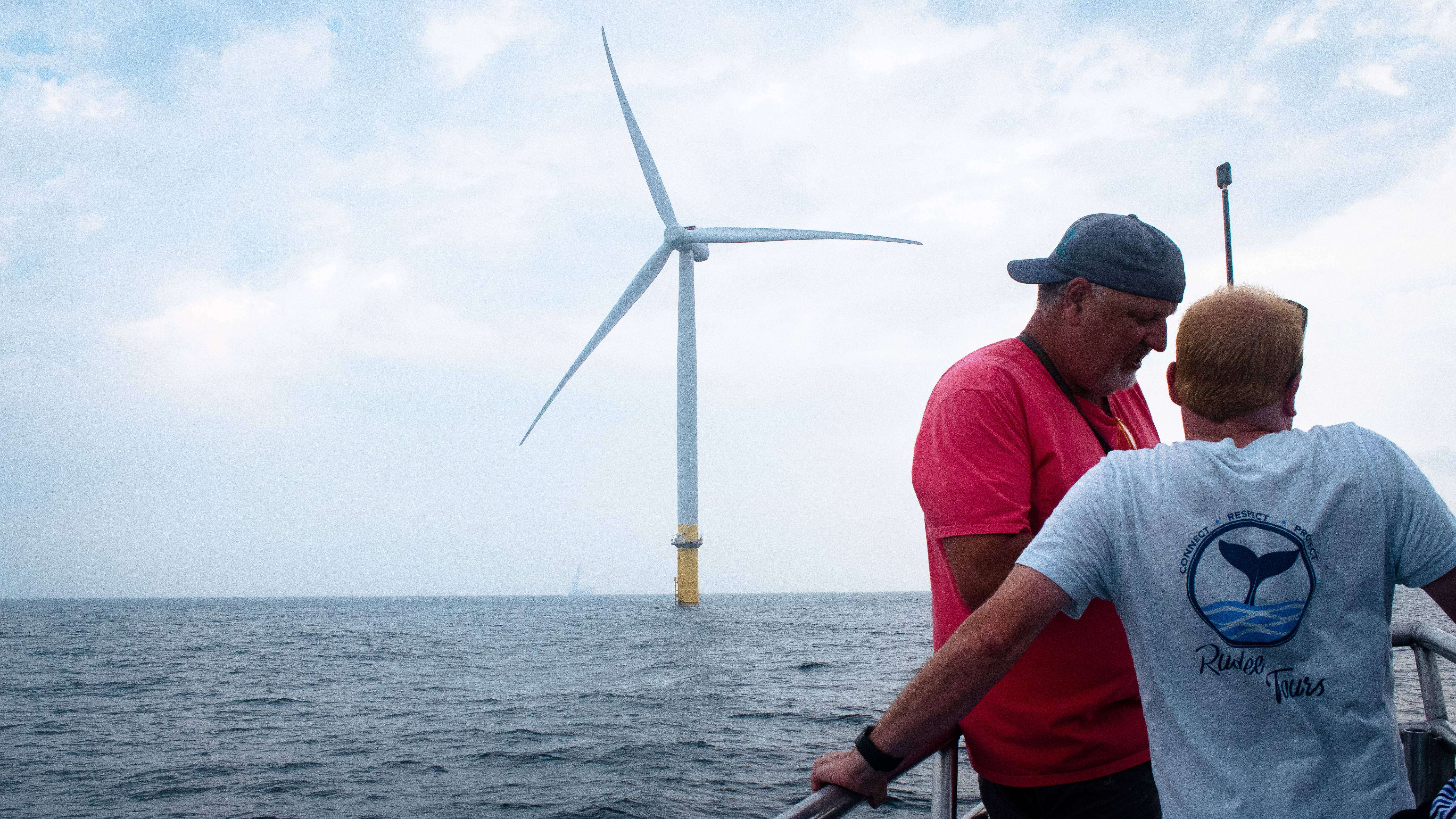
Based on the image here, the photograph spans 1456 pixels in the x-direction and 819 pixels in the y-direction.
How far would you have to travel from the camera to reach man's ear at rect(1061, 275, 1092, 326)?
192cm

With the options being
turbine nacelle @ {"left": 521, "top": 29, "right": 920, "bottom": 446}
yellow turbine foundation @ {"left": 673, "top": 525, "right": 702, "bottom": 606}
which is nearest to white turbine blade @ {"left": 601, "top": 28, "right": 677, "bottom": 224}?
turbine nacelle @ {"left": 521, "top": 29, "right": 920, "bottom": 446}

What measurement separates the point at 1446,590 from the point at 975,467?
723 mm

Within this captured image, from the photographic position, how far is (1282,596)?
1.17 m

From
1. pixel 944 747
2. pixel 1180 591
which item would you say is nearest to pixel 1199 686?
pixel 1180 591

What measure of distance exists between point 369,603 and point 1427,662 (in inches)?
6904

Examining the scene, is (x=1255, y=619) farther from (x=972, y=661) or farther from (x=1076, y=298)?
(x=1076, y=298)

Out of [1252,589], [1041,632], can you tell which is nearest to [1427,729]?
[1041,632]

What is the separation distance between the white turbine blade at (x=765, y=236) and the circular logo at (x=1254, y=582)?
31.8 meters

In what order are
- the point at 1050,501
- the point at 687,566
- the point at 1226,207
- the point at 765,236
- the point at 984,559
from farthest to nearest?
the point at 687,566, the point at 765,236, the point at 1226,207, the point at 1050,501, the point at 984,559

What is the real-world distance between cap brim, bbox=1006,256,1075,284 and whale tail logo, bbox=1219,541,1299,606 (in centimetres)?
90

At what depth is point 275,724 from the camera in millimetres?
18375

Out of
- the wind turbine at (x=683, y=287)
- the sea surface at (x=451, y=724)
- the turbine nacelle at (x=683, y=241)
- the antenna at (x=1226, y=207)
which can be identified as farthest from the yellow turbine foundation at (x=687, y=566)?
the antenna at (x=1226, y=207)

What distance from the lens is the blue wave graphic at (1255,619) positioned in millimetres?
1171

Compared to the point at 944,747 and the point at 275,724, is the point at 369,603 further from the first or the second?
the point at 944,747
